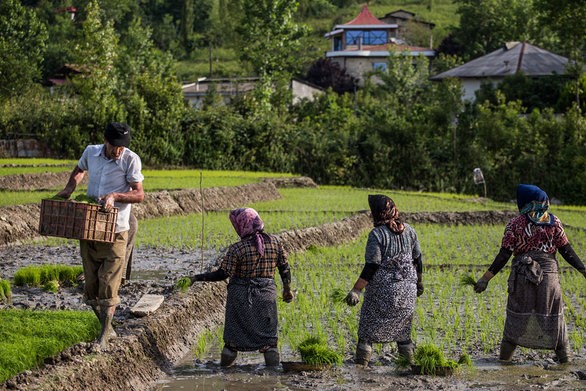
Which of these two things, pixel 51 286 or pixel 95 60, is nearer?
pixel 51 286

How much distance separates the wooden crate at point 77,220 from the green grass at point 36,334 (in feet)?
2.19

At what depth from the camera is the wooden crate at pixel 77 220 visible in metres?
7.18

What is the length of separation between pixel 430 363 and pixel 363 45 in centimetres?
6962

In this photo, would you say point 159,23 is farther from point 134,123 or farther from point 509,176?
point 509,176

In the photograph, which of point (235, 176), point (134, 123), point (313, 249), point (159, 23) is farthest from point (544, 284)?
point (159, 23)

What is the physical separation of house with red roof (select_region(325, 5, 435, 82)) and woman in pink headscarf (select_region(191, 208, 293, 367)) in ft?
200

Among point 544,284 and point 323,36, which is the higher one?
point 323,36

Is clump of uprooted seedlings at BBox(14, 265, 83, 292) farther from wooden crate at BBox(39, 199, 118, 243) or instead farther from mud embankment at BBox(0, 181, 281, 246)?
wooden crate at BBox(39, 199, 118, 243)

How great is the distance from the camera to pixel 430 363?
7723 mm

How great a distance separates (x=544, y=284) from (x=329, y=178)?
85.7ft

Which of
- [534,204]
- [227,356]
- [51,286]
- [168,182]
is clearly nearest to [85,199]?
[227,356]

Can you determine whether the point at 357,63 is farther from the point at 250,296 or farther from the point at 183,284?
the point at 250,296

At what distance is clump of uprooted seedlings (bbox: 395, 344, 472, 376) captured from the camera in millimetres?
7707

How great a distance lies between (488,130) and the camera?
1288 inches
